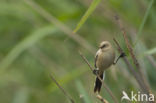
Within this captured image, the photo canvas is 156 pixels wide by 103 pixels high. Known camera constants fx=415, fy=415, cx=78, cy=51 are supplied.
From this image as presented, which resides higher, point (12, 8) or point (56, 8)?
point (12, 8)

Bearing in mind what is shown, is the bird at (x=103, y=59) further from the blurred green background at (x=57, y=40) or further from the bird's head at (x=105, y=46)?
the blurred green background at (x=57, y=40)

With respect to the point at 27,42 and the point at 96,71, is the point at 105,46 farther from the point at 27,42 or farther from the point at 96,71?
the point at 27,42

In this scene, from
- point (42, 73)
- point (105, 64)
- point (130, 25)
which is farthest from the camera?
point (42, 73)

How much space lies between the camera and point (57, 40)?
3.13m

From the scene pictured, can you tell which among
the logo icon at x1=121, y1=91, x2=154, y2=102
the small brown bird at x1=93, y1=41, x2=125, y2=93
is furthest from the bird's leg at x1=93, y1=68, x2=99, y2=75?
the logo icon at x1=121, y1=91, x2=154, y2=102

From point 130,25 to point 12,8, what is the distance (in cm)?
85

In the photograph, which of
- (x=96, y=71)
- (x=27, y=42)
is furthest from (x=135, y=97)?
(x=27, y=42)

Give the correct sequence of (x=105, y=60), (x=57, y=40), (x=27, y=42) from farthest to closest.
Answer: (x=57, y=40)
(x=27, y=42)
(x=105, y=60)

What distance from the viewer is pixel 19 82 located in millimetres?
3322

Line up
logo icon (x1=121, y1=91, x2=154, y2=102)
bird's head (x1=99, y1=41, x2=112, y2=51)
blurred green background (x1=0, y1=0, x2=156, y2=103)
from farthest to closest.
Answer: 1. blurred green background (x1=0, y1=0, x2=156, y2=103)
2. bird's head (x1=99, y1=41, x2=112, y2=51)
3. logo icon (x1=121, y1=91, x2=154, y2=102)

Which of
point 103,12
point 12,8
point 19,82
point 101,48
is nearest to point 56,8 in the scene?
point 12,8

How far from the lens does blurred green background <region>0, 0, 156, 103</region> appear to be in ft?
7.98

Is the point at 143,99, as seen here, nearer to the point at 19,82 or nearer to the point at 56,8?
the point at 56,8

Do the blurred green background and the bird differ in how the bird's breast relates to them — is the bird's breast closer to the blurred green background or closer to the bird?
the bird
